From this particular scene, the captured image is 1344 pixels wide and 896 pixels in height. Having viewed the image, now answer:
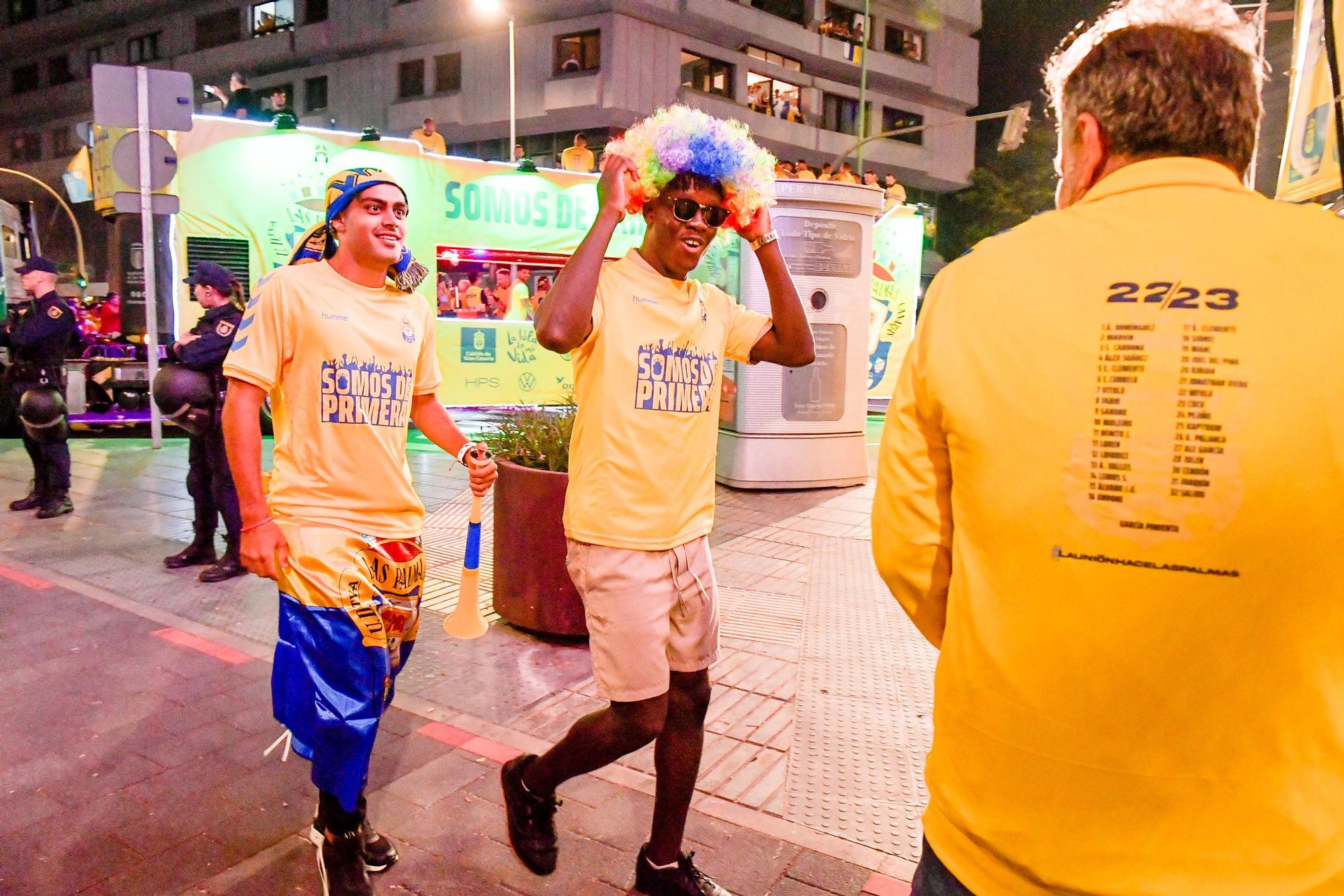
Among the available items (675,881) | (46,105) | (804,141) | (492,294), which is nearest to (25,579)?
(675,881)

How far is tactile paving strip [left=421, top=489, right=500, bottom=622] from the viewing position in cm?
559

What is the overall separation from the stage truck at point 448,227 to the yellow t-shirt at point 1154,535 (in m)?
7.90

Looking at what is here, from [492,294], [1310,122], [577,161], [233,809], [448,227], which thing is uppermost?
[577,161]

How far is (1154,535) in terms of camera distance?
3.84 ft

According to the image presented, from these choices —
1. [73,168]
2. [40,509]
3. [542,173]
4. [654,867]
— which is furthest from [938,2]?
[654,867]

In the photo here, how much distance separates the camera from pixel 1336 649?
1151 mm

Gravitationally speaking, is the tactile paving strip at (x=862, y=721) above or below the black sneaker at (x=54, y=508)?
below

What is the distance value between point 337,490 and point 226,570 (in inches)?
155

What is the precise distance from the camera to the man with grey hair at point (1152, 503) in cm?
113

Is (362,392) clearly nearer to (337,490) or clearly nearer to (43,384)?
(337,490)

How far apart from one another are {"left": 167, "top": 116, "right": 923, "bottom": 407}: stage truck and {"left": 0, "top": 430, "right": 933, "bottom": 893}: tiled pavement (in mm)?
3718

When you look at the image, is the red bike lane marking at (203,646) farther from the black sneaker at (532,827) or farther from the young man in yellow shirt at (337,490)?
the black sneaker at (532,827)

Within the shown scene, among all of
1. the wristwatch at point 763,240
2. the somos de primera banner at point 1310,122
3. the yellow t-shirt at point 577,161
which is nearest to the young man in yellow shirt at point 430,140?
the yellow t-shirt at point 577,161

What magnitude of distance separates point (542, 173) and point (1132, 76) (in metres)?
12.3
